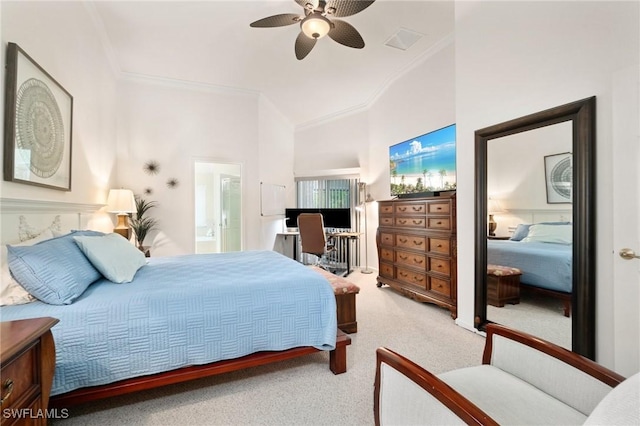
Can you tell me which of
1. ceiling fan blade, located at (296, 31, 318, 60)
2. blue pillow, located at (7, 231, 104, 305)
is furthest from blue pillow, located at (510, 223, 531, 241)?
blue pillow, located at (7, 231, 104, 305)

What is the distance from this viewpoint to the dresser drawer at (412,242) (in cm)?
332

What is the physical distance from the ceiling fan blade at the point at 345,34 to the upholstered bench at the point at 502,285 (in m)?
2.36

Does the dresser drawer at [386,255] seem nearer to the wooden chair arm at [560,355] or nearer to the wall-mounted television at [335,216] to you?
the wall-mounted television at [335,216]

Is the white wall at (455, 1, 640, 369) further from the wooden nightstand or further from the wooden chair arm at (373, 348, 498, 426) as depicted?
the wooden nightstand

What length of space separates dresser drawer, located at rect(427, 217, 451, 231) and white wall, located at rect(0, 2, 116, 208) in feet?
11.1

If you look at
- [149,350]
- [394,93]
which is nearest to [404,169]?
[394,93]

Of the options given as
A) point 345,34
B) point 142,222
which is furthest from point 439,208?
point 142,222

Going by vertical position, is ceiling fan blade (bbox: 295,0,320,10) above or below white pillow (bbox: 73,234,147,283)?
above

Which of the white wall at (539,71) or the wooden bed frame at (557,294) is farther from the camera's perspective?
the wooden bed frame at (557,294)

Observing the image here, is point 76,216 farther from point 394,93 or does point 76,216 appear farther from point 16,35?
point 394,93

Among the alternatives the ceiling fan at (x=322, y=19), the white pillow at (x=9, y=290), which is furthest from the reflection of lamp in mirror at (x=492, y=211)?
the white pillow at (x=9, y=290)

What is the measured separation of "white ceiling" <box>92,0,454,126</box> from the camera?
2830 millimetres

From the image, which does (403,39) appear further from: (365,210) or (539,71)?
(365,210)

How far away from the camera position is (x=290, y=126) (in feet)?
20.6
